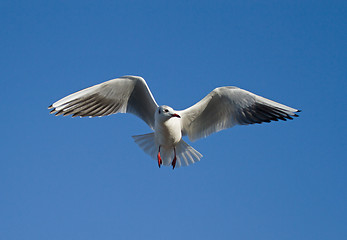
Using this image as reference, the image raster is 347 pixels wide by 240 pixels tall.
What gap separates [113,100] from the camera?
8766mm

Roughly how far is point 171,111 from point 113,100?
3.97 ft

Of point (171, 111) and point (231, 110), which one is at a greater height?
point (231, 110)

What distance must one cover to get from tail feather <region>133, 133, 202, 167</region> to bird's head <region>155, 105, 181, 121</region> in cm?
79

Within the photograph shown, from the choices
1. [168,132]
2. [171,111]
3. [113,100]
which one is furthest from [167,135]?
[113,100]

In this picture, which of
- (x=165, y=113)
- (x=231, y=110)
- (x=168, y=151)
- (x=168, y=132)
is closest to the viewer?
(x=165, y=113)

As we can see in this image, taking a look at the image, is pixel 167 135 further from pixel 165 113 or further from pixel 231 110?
pixel 231 110

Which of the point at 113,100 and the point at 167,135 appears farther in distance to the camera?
the point at 113,100

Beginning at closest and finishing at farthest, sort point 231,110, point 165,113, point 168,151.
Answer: point 165,113, point 231,110, point 168,151

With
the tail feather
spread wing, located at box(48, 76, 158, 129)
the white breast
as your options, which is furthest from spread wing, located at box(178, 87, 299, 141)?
spread wing, located at box(48, 76, 158, 129)

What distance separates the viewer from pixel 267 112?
866cm

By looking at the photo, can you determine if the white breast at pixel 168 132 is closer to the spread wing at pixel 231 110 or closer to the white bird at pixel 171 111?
the white bird at pixel 171 111

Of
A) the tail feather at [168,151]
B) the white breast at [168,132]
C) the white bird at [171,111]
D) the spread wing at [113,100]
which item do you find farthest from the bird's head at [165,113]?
the tail feather at [168,151]

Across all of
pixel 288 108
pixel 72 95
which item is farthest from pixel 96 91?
pixel 288 108

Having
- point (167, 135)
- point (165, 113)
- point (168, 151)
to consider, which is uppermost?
point (165, 113)
